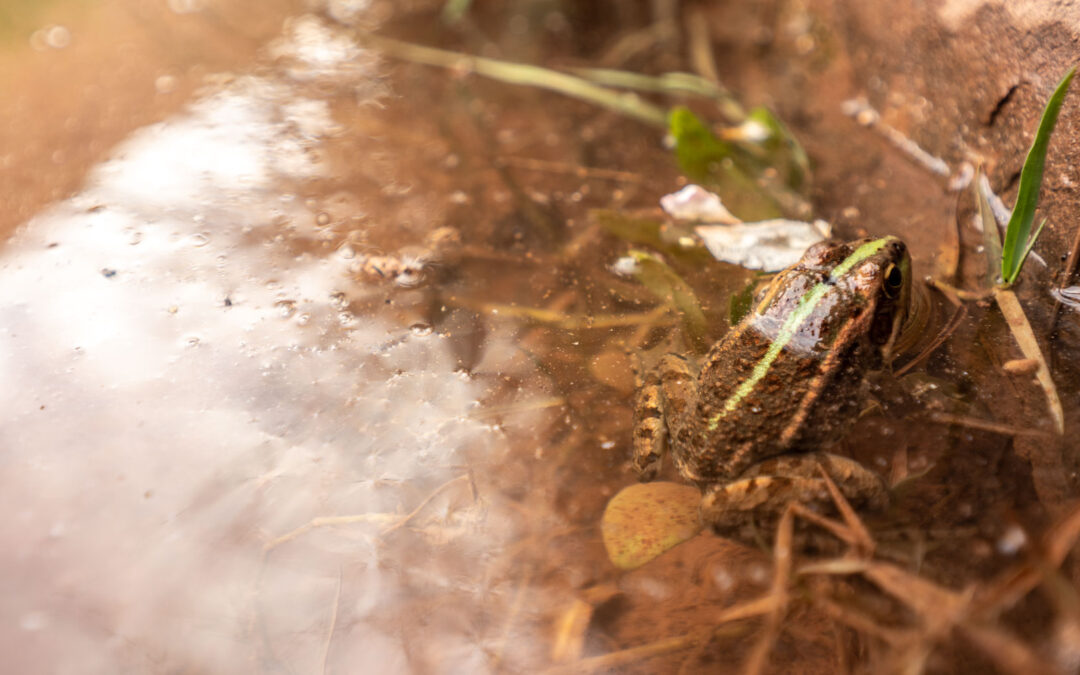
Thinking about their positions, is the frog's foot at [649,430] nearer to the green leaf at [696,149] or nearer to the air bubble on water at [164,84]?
the green leaf at [696,149]

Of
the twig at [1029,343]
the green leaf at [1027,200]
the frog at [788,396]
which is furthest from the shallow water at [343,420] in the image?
the green leaf at [1027,200]

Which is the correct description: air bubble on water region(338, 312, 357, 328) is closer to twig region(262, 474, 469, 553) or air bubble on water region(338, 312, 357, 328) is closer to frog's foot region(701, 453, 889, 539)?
twig region(262, 474, 469, 553)

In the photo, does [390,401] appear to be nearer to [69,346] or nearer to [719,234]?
[69,346]

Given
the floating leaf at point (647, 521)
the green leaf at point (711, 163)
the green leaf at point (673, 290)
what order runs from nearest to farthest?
1. the floating leaf at point (647, 521)
2. the green leaf at point (673, 290)
3. the green leaf at point (711, 163)

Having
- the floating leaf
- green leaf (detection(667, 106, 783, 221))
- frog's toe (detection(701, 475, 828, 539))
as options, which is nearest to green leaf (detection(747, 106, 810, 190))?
green leaf (detection(667, 106, 783, 221))

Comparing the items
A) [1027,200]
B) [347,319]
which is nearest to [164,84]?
[347,319]

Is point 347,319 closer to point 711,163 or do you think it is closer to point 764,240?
point 764,240
